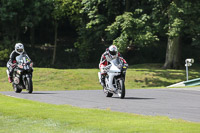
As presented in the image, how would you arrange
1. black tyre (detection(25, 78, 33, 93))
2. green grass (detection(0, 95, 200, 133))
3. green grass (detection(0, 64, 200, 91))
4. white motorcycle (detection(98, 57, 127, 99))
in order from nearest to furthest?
green grass (detection(0, 95, 200, 133))
white motorcycle (detection(98, 57, 127, 99))
black tyre (detection(25, 78, 33, 93))
green grass (detection(0, 64, 200, 91))

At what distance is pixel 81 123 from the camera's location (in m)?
9.71

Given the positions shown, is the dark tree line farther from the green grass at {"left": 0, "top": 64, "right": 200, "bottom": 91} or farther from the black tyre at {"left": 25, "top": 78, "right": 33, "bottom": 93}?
the black tyre at {"left": 25, "top": 78, "right": 33, "bottom": 93}

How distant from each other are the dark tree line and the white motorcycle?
18949 millimetres

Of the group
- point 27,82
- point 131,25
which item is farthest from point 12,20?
point 27,82

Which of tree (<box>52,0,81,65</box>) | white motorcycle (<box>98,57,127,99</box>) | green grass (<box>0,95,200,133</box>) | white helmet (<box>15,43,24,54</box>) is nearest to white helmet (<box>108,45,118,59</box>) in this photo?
white motorcycle (<box>98,57,127,99</box>)

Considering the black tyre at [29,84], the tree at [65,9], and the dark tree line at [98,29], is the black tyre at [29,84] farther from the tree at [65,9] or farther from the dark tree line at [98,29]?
the tree at [65,9]

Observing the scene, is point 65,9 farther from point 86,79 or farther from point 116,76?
point 116,76

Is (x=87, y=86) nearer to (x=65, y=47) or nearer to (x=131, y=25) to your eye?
(x=131, y=25)

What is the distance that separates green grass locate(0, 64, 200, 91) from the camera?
3322 centimetres

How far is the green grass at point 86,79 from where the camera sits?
33219 millimetres

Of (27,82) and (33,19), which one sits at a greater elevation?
(33,19)

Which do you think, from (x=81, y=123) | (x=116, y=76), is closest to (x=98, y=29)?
(x=116, y=76)

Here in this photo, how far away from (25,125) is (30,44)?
4615cm

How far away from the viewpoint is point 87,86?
33500 millimetres
